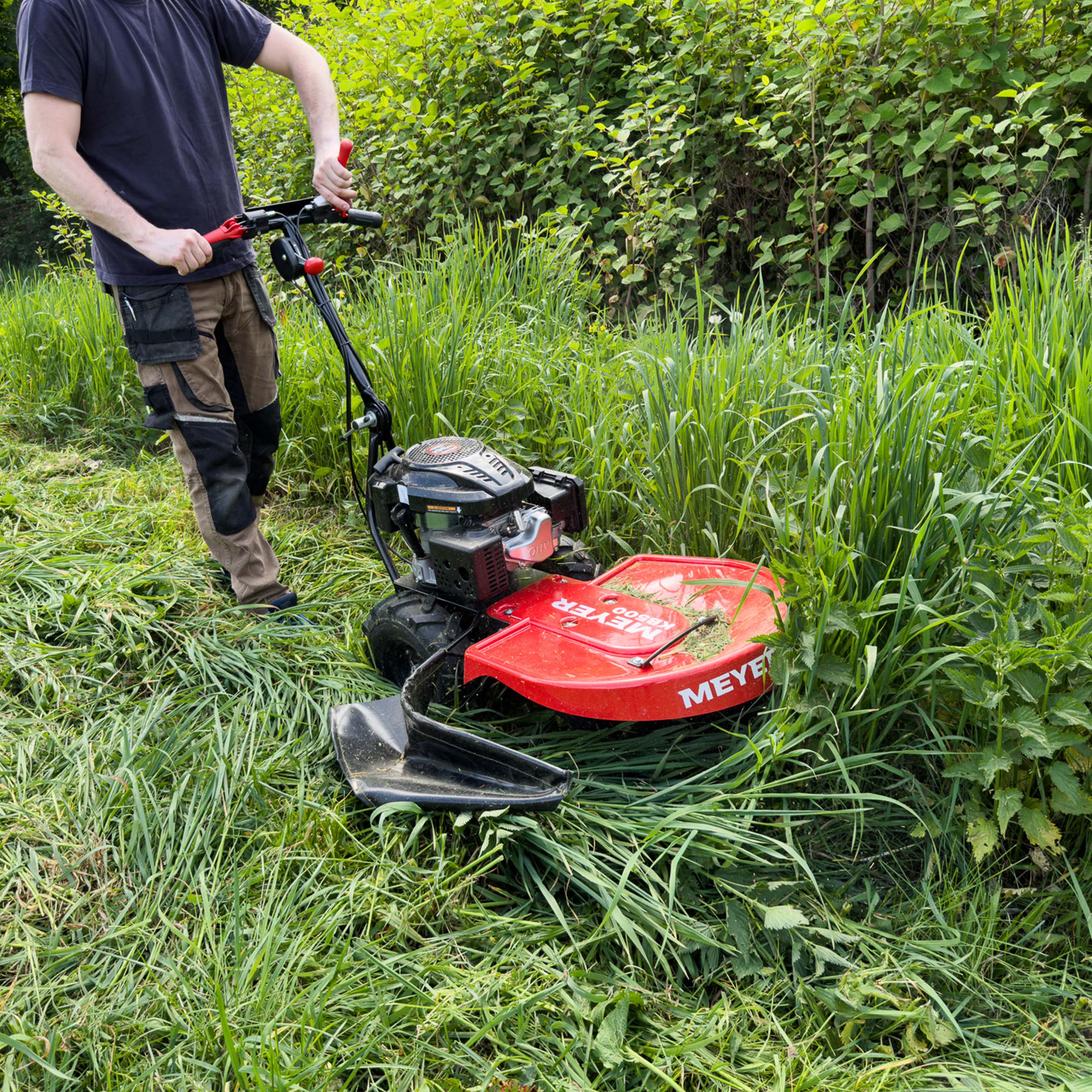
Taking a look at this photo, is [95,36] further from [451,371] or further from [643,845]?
[643,845]

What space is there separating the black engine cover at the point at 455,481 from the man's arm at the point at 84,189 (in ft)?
2.39

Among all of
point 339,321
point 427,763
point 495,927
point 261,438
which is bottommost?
point 495,927

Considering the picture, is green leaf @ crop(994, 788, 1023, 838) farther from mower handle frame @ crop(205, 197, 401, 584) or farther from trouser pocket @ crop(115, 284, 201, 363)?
trouser pocket @ crop(115, 284, 201, 363)

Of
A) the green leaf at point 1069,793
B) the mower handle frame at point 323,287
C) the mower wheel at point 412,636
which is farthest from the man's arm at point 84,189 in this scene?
the green leaf at point 1069,793

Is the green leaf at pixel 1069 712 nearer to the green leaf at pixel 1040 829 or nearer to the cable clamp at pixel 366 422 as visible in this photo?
the green leaf at pixel 1040 829

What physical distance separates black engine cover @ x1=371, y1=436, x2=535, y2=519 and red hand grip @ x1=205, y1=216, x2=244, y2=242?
28.4 inches

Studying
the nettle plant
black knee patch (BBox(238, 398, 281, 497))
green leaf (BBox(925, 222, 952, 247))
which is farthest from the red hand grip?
green leaf (BBox(925, 222, 952, 247))

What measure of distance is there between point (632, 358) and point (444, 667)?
48.7 inches

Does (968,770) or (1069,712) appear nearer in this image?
(1069,712)

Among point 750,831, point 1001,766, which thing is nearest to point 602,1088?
point 750,831

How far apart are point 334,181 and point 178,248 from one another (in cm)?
48

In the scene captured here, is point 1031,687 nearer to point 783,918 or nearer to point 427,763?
point 783,918

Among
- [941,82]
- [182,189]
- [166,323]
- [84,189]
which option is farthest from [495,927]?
[941,82]

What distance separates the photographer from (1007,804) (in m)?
1.73
